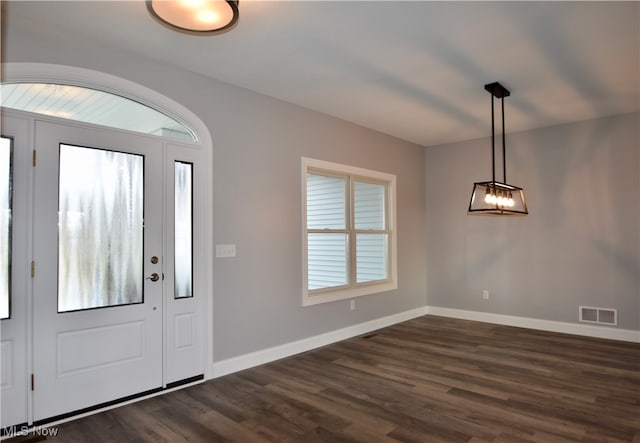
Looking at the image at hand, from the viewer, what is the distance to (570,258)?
210 inches

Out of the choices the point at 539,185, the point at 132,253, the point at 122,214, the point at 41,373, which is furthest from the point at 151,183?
the point at 539,185

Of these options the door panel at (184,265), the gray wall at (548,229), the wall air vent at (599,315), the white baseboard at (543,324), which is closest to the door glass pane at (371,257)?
the gray wall at (548,229)

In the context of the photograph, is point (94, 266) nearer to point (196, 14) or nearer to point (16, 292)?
point (16, 292)

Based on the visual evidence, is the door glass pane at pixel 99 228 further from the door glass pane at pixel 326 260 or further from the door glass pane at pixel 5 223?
the door glass pane at pixel 326 260

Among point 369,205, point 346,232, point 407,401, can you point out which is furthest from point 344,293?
point 407,401

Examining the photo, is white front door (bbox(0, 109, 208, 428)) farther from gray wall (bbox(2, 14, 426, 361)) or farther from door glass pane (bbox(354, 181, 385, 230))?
door glass pane (bbox(354, 181, 385, 230))

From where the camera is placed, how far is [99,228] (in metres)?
3.08

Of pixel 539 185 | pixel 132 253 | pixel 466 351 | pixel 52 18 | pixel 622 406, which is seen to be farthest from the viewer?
pixel 539 185

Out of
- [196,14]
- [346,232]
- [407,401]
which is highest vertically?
[196,14]

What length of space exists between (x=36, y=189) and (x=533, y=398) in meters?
4.06

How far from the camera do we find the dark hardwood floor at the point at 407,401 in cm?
266

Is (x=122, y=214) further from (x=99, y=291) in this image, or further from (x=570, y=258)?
(x=570, y=258)

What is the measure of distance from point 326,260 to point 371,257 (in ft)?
3.22

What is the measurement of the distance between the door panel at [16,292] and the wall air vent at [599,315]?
5.99 m
